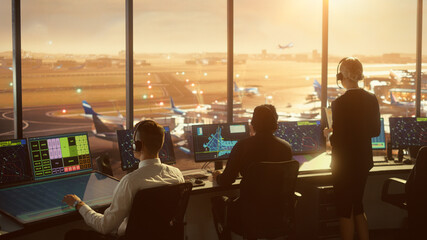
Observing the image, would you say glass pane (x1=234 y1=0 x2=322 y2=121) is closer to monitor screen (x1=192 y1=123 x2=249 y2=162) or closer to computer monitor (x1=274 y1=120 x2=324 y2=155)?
computer monitor (x1=274 y1=120 x2=324 y2=155)

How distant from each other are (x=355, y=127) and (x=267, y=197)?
0.94 metres

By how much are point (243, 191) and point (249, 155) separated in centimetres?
25

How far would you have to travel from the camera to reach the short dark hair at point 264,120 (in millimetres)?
2793

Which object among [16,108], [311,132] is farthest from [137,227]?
[311,132]

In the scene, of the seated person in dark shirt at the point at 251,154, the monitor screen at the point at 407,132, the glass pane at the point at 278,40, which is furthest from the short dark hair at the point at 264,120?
the monitor screen at the point at 407,132

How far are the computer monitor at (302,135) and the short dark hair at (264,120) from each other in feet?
4.21

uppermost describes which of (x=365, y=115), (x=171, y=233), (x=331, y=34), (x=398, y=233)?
(x=331, y=34)

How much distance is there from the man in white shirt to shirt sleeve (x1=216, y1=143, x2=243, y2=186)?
66 centimetres

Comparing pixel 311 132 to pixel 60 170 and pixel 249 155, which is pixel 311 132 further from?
pixel 60 170

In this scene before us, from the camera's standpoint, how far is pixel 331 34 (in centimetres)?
476

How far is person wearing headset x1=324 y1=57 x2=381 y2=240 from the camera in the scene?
3.03 metres

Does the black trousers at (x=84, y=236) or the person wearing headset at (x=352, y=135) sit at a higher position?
the person wearing headset at (x=352, y=135)

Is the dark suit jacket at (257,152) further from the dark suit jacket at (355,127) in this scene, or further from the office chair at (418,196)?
the office chair at (418,196)

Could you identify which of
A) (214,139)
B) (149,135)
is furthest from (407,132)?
(149,135)
